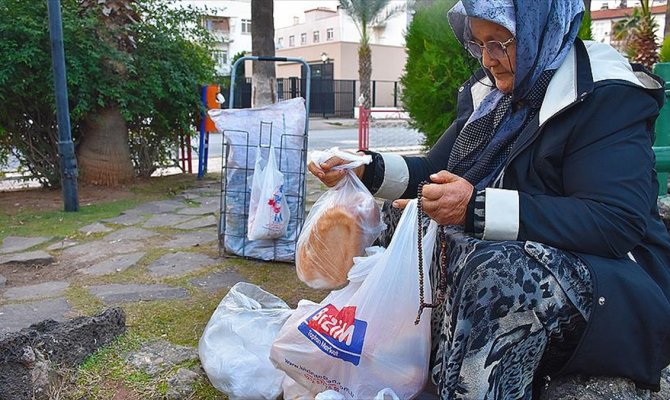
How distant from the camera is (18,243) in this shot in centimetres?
402

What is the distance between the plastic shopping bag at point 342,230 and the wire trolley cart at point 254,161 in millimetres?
1386

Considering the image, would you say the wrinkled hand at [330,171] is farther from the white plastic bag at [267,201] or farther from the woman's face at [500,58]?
the white plastic bag at [267,201]

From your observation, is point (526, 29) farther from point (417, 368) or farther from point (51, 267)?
point (51, 267)

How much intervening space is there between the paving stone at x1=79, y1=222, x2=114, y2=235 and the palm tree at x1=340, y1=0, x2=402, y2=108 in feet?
71.4

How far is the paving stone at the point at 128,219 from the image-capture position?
15.3 feet

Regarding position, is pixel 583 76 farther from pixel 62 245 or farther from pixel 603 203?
pixel 62 245

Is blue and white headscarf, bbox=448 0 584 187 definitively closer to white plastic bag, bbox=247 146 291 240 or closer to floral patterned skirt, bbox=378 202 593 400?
floral patterned skirt, bbox=378 202 593 400

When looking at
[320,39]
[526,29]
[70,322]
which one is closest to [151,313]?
[70,322]

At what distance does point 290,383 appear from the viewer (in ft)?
6.21

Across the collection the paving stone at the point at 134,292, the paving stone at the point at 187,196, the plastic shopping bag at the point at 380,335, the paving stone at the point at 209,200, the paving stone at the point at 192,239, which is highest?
the plastic shopping bag at the point at 380,335

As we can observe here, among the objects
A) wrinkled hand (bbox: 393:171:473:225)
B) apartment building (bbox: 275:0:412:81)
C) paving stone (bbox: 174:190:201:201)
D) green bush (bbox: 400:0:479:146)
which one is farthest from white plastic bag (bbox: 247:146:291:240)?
apartment building (bbox: 275:0:412:81)

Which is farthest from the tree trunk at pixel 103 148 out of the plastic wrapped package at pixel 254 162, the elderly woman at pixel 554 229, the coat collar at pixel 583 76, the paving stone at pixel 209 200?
the coat collar at pixel 583 76

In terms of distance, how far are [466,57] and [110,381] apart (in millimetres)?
4155

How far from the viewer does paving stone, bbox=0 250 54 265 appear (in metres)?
3.58
